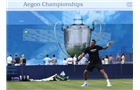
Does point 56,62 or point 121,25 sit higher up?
point 121,25

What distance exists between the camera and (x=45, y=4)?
26.0 meters

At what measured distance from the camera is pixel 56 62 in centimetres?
2416

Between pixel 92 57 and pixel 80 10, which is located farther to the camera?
pixel 80 10

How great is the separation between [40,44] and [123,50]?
17.7ft

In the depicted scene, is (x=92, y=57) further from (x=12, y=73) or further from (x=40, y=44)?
(x=40, y=44)
